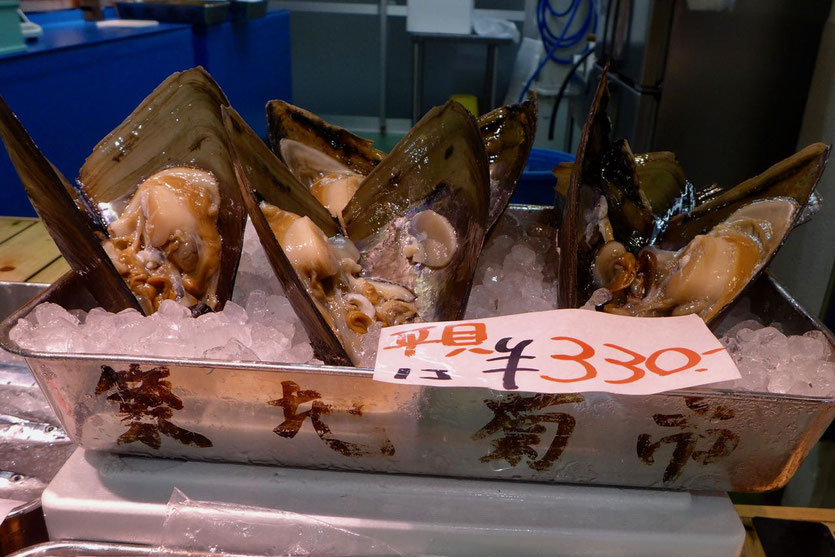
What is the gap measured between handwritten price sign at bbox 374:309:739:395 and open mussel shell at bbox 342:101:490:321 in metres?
0.17

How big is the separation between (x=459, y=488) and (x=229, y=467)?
28 centimetres

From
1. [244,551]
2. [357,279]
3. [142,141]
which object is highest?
[142,141]

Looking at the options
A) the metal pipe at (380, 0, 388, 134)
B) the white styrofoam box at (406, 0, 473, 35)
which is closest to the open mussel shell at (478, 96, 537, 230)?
the white styrofoam box at (406, 0, 473, 35)

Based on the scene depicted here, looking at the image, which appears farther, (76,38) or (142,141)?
(76,38)

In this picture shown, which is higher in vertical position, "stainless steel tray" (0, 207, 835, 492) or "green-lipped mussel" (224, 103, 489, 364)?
"green-lipped mussel" (224, 103, 489, 364)

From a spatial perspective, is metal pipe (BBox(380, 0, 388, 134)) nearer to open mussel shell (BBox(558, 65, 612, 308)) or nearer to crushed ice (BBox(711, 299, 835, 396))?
open mussel shell (BBox(558, 65, 612, 308))

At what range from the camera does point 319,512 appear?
2.24 feet

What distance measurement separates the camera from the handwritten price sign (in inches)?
22.9

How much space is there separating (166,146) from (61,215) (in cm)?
25

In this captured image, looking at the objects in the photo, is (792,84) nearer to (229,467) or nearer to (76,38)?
(229,467)

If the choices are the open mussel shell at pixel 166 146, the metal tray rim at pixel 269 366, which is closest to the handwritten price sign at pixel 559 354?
the metal tray rim at pixel 269 366

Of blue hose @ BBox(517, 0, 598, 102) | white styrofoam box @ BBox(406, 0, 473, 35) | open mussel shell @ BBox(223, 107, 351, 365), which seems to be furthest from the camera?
white styrofoam box @ BBox(406, 0, 473, 35)

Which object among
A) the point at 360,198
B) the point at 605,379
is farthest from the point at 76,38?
the point at 605,379

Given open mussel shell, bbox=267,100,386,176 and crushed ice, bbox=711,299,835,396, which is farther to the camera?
open mussel shell, bbox=267,100,386,176
